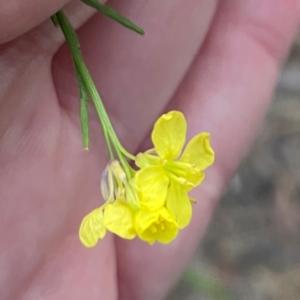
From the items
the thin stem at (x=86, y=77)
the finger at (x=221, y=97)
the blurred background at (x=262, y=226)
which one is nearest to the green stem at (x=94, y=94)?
the thin stem at (x=86, y=77)

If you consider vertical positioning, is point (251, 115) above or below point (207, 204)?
above

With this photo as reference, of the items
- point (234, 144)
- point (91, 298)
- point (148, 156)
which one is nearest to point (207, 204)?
point (234, 144)

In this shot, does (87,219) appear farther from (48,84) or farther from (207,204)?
(207,204)

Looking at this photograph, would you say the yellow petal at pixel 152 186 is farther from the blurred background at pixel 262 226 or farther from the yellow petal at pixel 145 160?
the blurred background at pixel 262 226

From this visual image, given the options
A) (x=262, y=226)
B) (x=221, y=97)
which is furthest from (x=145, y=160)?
(x=262, y=226)

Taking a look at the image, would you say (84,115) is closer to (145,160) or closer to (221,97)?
(145,160)

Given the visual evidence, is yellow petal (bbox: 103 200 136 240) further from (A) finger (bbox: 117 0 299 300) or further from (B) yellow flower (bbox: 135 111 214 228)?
(A) finger (bbox: 117 0 299 300)
